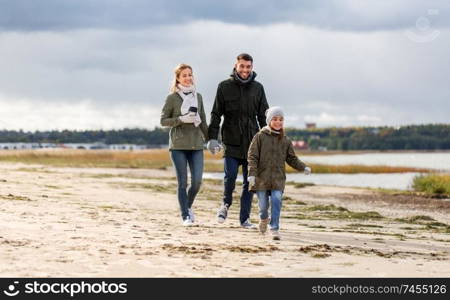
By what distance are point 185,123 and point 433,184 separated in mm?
20844

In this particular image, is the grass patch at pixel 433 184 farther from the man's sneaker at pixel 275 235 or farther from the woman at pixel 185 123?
the man's sneaker at pixel 275 235

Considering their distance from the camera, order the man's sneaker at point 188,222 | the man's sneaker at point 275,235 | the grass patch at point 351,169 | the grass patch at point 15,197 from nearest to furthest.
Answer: the man's sneaker at point 275,235 → the man's sneaker at point 188,222 → the grass patch at point 15,197 → the grass patch at point 351,169

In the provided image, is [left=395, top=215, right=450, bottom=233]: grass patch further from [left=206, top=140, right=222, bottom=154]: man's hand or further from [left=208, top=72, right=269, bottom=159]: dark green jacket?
[left=206, top=140, right=222, bottom=154]: man's hand

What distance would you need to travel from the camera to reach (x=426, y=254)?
9.27 metres

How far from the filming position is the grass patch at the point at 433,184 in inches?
1140

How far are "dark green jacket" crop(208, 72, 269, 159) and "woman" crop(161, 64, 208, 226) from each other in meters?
0.23

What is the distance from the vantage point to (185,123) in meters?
10.8

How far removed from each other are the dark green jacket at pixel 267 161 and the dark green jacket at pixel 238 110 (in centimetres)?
72

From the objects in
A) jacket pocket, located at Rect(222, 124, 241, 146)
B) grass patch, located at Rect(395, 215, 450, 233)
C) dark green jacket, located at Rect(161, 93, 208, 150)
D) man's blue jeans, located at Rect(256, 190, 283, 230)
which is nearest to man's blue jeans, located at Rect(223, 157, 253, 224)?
jacket pocket, located at Rect(222, 124, 241, 146)

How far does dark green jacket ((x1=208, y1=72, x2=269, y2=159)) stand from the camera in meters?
10.6

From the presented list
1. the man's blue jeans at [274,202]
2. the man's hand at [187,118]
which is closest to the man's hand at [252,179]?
the man's blue jeans at [274,202]

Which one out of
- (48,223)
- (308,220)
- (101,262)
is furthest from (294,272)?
(308,220)

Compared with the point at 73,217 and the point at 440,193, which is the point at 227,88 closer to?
the point at 73,217

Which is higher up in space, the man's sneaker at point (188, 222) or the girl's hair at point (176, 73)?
the girl's hair at point (176, 73)
